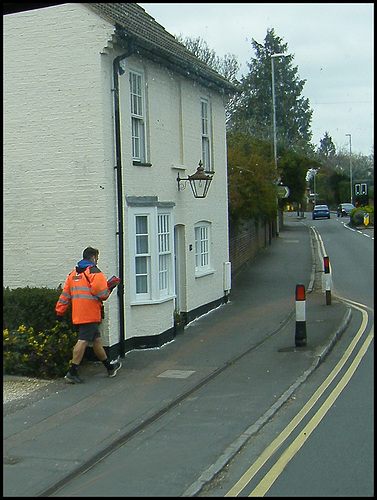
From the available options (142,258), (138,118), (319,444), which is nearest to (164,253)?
(142,258)

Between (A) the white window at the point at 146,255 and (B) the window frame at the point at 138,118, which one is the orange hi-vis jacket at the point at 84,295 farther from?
(B) the window frame at the point at 138,118

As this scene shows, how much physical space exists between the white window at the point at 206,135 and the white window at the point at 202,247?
147cm

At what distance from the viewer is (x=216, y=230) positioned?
57.1 ft

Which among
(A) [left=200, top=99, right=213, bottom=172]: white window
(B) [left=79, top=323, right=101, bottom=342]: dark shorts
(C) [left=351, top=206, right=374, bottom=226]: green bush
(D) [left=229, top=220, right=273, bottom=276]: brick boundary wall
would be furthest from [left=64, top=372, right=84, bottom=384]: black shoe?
(D) [left=229, top=220, right=273, bottom=276]: brick boundary wall

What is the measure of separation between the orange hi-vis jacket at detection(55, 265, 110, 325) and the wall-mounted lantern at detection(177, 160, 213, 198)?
4.95m

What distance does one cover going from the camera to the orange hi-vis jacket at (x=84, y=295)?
9734 millimetres

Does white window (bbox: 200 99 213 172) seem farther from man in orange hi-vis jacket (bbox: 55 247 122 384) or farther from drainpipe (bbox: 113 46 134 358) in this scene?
man in orange hi-vis jacket (bbox: 55 247 122 384)

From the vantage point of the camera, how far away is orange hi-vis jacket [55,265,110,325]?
9734mm

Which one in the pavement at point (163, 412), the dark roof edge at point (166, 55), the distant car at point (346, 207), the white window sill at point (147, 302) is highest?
the dark roof edge at point (166, 55)

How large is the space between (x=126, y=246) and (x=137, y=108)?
271cm

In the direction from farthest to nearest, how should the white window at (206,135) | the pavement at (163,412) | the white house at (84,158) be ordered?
the white window at (206,135) → the white house at (84,158) → the pavement at (163,412)

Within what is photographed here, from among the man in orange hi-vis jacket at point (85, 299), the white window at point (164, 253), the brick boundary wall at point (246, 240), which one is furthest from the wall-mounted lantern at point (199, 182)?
the brick boundary wall at point (246, 240)

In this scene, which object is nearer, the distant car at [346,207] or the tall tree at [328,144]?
the tall tree at [328,144]

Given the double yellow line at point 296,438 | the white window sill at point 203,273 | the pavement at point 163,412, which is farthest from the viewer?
the white window sill at point 203,273
